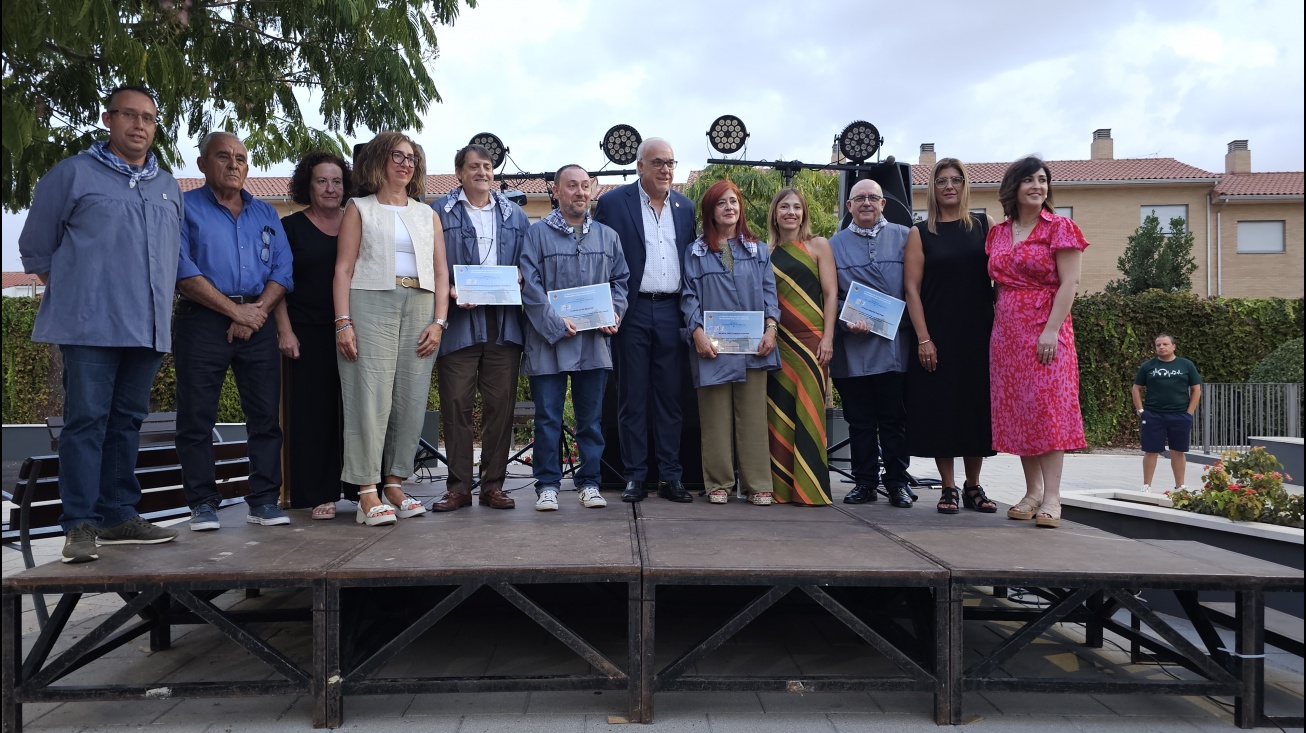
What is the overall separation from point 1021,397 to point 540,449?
2161 millimetres

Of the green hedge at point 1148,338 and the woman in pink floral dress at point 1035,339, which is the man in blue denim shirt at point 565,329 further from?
the green hedge at point 1148,338

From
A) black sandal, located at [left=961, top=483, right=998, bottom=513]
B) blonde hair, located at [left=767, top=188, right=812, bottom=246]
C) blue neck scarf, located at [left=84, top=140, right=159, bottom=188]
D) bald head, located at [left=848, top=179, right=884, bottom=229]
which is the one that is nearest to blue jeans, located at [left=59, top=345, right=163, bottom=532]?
blue neck scarf, located at [left=84, top=140, right=159, bottom=188]

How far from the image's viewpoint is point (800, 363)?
13.8 feet

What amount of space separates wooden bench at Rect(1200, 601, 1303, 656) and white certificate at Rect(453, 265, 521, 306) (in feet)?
9.47

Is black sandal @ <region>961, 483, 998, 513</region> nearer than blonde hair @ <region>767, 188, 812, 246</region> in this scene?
Yes

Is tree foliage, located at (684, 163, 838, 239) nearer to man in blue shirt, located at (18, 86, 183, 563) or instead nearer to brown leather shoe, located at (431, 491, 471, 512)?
brown leather shoe, located at (431, 491, 471, 512)

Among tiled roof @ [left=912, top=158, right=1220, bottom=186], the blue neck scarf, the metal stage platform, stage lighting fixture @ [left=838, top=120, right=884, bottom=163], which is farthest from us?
tiled roof @ [left=912, top=158, right=1220, bottom=186]

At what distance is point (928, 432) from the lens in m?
4.07

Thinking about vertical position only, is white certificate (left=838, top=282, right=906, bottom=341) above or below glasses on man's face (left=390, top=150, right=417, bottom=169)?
below

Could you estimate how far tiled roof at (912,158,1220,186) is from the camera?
2934cm

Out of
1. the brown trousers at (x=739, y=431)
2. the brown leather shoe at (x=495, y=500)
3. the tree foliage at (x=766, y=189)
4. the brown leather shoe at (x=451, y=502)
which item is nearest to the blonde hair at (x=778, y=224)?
the brown trousers at (x=739, y=431)

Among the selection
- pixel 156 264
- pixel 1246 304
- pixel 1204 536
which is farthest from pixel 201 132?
pixel 1246 304

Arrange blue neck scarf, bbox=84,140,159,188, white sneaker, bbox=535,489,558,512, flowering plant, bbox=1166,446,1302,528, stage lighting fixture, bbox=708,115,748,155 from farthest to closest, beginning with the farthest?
stage lighting fixture, bbox=708,115,748,155 → flowering plant, bbox=1166,446,1302,528 → white sneaker, bbox=535,489,558,512 → blue neck scarf, bbox=84,140,159,188

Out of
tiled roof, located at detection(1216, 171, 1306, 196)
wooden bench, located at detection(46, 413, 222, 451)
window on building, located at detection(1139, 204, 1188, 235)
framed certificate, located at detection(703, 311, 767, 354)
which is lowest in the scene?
wooden bench, located at detection(46, 413, 222, 451)
